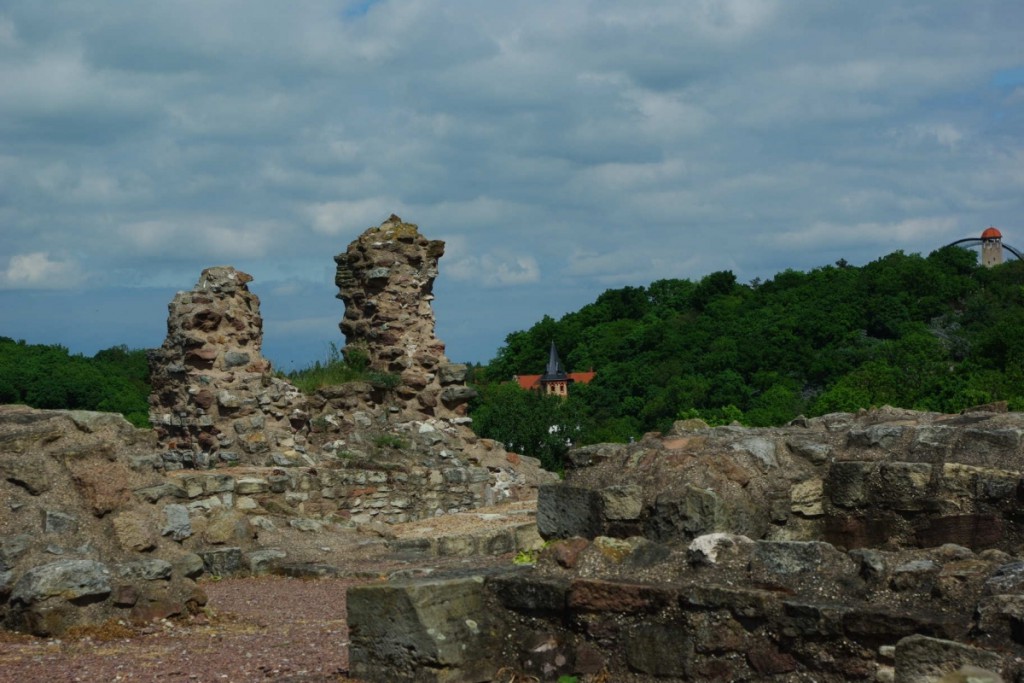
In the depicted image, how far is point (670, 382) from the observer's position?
46.6m

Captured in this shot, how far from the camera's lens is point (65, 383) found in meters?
38.7

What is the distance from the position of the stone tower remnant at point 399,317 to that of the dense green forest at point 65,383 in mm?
19790

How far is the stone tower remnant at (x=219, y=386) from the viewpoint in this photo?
1515 cm

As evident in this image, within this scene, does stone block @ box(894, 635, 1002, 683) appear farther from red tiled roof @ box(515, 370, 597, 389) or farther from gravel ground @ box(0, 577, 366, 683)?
red tiled roof @ box(515, 370, 597, 389)

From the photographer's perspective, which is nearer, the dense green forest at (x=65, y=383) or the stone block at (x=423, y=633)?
the stone block at (x=423, y=633)

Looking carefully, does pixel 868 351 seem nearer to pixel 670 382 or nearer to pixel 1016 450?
pixel 670 382

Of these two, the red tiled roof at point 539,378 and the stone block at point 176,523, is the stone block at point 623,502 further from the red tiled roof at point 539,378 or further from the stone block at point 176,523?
the red tiled roof at point 539,378

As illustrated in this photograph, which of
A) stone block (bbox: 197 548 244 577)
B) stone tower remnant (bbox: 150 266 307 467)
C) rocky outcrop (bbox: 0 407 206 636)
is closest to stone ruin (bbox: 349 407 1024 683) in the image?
rocky outcrop (bbox: 0 407 206 636)

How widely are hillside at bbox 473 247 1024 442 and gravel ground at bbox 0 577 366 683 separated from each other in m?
23.6

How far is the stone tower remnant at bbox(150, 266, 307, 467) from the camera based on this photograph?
1515 centimetres

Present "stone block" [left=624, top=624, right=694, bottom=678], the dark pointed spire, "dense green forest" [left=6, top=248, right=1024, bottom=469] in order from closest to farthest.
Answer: "stone block" [left=624, top=624, right=694, bottom=678], "dense green forest" [left=6, top=248, right=1024, bottom=469], the dark pointed spire

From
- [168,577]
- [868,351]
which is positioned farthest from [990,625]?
[868,351]

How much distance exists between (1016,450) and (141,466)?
309 inches

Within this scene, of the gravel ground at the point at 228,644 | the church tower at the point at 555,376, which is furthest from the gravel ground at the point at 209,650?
the church tower at the point at 555,376
